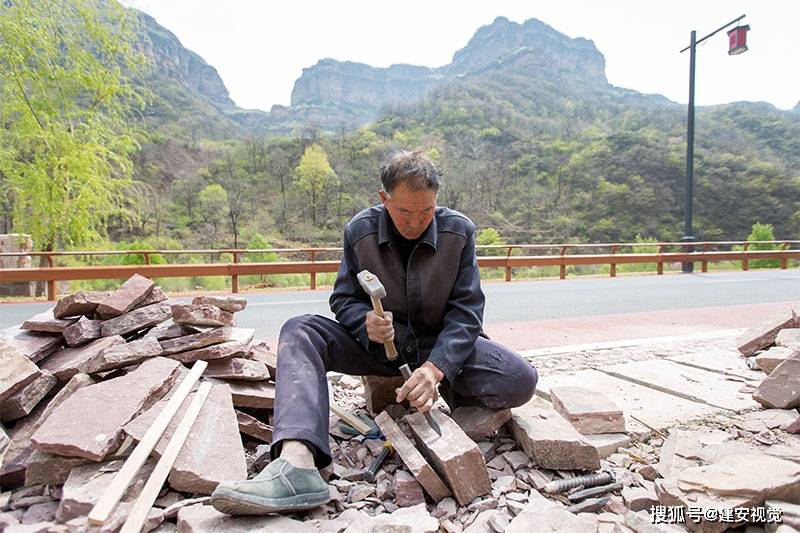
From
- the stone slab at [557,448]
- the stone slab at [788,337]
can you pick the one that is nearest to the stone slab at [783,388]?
the stone slab at [788,337]

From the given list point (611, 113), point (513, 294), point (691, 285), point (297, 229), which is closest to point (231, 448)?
point (513, 294)

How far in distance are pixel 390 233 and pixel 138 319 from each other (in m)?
1.63

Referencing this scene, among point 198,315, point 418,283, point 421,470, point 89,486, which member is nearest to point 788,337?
point 418,283

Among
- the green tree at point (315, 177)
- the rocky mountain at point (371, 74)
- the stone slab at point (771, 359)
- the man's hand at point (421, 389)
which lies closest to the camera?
the man's hand at point (421, 389)

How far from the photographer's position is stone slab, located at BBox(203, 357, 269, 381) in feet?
8.19

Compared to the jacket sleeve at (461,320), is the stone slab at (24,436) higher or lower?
lower

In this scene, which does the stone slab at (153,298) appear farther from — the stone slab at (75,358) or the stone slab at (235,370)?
the stone slab at (235,370)

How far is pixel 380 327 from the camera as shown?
207 cm

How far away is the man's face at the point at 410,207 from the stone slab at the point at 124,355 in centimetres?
149

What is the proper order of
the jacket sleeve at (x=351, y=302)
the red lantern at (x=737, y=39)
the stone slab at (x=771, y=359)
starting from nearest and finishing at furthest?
the jacket sleeve at (x=351, y=302) < the stone slab at (x=771, y=359) < the red lantern at (x=737, y=39)

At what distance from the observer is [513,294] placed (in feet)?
28.4

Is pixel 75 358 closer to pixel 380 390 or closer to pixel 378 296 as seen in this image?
pixel 380 390

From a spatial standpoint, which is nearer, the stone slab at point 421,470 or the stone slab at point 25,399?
the stone slab at point 421,470

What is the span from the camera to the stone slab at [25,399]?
214 cm
